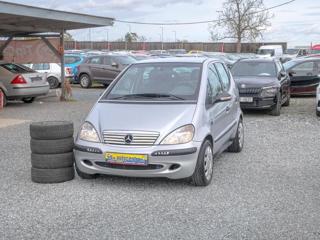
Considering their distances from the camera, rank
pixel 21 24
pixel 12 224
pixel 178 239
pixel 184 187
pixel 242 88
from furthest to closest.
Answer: pixel 21 24 < pixel 242 88 < pixel 184 187 < pixel 12 224 < pixel 178 239

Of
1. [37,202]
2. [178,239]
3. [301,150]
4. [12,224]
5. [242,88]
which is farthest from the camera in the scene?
[242,88]

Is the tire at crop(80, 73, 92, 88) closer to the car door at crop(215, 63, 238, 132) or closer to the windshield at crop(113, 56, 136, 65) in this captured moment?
the windshield at crop(113, 56, 136, 65)

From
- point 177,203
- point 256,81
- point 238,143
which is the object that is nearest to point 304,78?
point 256,81

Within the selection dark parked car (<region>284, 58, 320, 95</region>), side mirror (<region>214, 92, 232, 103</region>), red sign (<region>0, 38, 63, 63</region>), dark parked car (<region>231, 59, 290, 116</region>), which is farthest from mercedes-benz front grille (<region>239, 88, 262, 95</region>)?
red sign (<region>0, 38, 63, 63</region>)

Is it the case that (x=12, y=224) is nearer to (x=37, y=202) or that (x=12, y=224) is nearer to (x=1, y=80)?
(x=37, y=202)

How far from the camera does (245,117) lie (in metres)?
13.1

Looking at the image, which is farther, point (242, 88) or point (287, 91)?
point (287, 91)

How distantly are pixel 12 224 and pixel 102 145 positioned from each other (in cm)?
154

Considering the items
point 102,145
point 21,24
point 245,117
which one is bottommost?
point 245,117

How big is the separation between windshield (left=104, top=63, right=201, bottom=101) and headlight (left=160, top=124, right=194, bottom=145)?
0.68m

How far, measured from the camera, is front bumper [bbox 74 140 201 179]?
5.96 m

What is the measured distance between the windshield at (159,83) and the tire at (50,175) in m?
1.23

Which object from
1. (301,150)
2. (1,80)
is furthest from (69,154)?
(1,80)

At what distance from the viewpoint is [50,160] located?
6.52 metres
